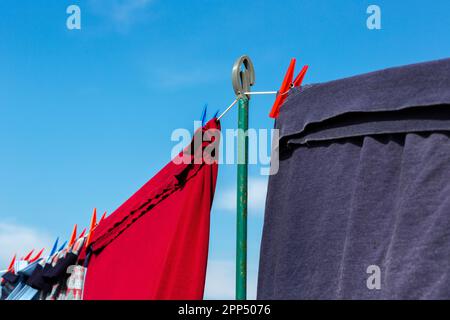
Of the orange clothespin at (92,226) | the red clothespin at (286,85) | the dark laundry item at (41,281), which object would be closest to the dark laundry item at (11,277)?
the dark laundry item at (41,281)

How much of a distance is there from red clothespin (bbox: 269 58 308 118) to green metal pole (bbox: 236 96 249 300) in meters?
0.07

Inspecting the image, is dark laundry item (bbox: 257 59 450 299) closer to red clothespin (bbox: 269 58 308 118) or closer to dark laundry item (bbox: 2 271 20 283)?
red clothespin (bbox: 269 58 308 118)

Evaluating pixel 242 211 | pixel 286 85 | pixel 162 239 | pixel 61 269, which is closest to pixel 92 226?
pixel 61 269

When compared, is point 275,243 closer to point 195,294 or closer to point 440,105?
point 195,294

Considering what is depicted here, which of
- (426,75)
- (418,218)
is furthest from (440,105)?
(418,218)

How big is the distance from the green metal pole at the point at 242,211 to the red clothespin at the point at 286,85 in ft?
0.22

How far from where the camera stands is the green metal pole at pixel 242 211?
48.6 inches

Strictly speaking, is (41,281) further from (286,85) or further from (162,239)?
(286,85)

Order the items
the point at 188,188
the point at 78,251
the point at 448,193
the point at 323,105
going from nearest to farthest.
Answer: the point at 448,193 → the point at 323,105 → the point at 188,188 → the point at 78,251

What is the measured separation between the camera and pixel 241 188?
127 centimetres

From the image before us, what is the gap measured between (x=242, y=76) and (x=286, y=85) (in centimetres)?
12

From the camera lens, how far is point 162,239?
1.31m

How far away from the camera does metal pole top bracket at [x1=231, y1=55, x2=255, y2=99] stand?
4.37ft

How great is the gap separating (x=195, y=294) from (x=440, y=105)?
60 centimetres
